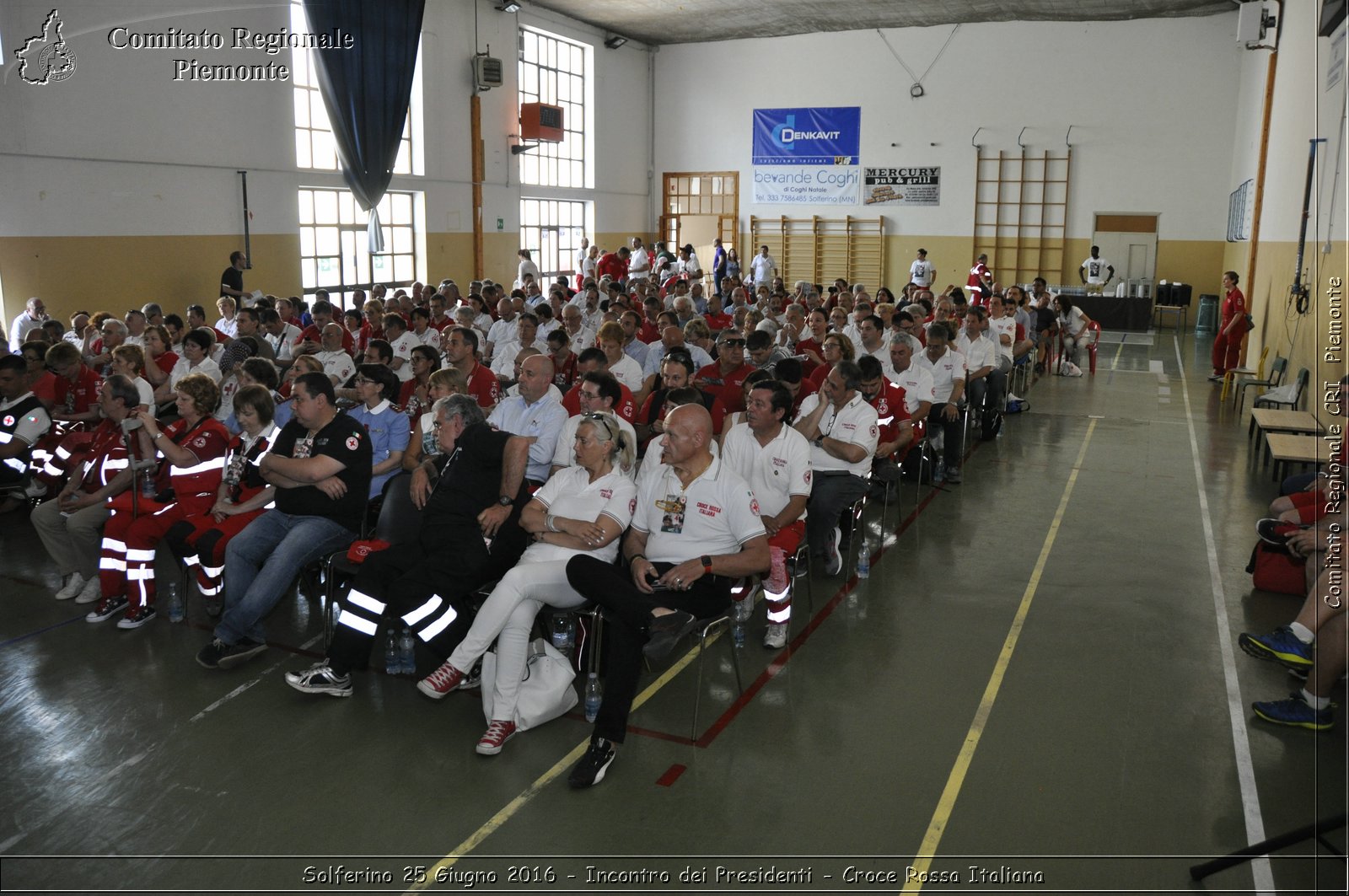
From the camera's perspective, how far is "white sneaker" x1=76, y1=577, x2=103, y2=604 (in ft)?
17.0

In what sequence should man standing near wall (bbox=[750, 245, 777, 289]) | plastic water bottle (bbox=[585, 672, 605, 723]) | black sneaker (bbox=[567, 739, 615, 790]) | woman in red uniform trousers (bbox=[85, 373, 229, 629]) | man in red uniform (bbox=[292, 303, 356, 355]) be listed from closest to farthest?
black sneaker (bbox=[567, 739, 615, 790])
plastic water bottle (bbox=[585, 672, 605, 723])
woman in red uniform trousers (bbox=[85, 373, 229, 629])
man in red uniform (bbox=[292, 303, 356, 355])
man standing near wall (bbox=[750, 245, 777, 289])

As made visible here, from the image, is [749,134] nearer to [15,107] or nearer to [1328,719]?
[15,107]

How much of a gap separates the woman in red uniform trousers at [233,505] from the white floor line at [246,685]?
58cm

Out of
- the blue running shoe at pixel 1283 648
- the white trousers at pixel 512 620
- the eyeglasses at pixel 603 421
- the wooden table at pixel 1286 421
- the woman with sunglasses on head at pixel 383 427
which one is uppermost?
the eyeglasses at pixel 603 421

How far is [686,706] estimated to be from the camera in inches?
163

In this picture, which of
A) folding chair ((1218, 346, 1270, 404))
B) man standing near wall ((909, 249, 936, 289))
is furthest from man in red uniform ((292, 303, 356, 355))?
man standing near wall ((909, 249, 936, 289))

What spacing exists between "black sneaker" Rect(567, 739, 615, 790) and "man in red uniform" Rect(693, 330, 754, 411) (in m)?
3.32

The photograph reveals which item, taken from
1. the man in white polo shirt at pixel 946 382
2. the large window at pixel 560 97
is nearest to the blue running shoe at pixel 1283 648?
the man in white polo shirt at pixel 946 382

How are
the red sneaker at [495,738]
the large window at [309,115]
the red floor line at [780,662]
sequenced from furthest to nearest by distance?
the large window at [309,115]
the red floor line at [780,662]
the red sneaker at [495,738]

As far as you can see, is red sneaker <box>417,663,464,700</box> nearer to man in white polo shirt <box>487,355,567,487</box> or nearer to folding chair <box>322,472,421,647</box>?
folding chair <box>322,472,421,647</box>

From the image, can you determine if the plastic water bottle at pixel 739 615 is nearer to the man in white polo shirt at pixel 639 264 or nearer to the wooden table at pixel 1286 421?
the wooden table at pixel 1286 421

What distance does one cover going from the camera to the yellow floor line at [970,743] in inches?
123

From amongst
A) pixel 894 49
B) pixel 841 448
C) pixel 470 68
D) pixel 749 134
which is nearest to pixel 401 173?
pixel 470 68

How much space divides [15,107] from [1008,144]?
1762 centimetres
